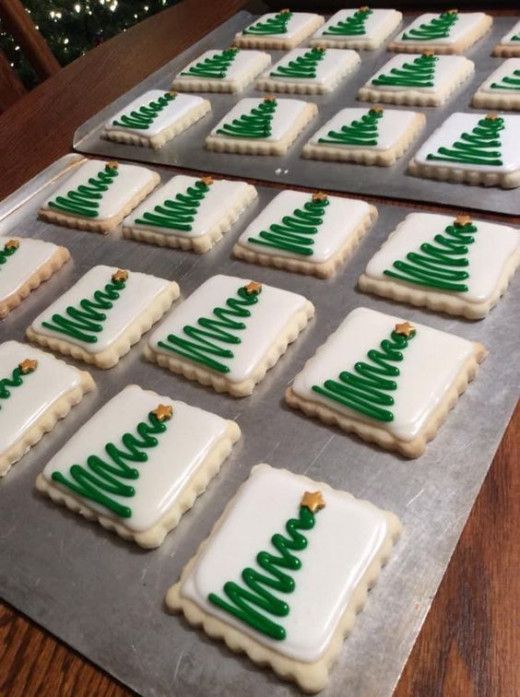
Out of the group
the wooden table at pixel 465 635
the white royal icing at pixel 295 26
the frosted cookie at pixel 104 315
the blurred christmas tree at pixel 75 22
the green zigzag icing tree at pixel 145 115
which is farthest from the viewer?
the blurred christmas tree at pixel 75 22

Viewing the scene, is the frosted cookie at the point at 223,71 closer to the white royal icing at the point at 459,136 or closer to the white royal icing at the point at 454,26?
the white royal icing at the point at 454,26

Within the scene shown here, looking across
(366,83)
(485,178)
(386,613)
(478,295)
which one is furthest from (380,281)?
(366,83)

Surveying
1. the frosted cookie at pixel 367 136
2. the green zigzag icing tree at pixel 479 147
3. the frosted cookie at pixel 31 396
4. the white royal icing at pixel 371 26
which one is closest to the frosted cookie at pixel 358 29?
the white royal icing at pixel 371 26

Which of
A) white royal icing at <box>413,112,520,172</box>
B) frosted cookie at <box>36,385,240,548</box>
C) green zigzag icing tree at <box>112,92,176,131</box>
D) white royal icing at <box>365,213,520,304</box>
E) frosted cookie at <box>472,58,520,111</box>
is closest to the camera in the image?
frosted cookie at <box>36,385,240,548</box>

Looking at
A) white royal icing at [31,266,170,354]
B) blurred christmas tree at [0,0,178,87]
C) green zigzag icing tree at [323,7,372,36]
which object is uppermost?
blurred christmas tree at [0,0,178,87]

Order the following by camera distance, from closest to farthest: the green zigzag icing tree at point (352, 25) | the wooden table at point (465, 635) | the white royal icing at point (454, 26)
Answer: the wooden table at point (465, 635) < the white royal icing at point (454, 26) < the green zigzag icing tree at point (352, 25)

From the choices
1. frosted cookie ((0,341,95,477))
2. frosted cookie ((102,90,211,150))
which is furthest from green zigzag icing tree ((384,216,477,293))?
frosted cookie ((102,90,211,150))

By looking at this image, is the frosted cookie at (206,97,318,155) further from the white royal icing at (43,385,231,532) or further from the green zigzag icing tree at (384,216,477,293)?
the white royal icing at (43,385,231,532)
